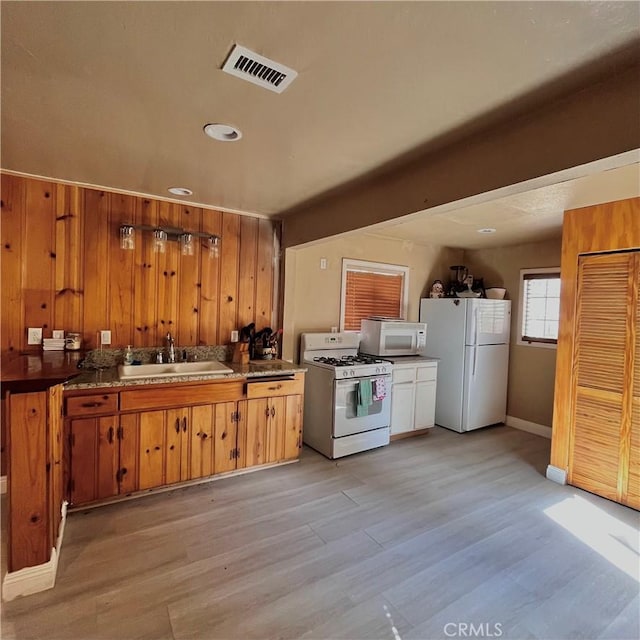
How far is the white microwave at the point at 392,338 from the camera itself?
4.23 meters

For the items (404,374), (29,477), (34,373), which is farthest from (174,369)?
(404,374)

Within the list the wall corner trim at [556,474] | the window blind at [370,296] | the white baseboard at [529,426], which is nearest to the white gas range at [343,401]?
the window blind at [370,296]

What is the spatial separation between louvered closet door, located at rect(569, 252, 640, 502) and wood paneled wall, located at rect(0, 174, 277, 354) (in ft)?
9.33

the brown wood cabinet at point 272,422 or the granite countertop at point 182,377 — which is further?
the brown wood cabinet at point 272,422

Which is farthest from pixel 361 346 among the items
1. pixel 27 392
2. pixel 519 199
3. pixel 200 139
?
pixel 27 392

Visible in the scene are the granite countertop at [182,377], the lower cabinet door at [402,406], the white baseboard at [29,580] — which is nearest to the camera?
the white baseboard at [29,580]

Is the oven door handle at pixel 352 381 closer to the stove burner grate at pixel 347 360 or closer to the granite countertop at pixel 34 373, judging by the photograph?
the stove burner grate at pixel 347 360

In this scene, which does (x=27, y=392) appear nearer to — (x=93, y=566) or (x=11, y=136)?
(x=93, y=566)

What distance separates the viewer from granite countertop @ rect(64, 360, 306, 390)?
246 cm

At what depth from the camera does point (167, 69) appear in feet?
4.65

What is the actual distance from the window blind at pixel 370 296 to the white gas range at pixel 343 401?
0.61 metres

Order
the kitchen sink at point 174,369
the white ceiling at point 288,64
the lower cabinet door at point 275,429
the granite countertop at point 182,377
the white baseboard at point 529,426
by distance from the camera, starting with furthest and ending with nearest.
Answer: the white baseboard at point 529,426 < the lower cabinet door at point 275,429 < the kitchen sink at point 174,369 < the granite countertop at point 182,377 < the white ceiling at point 288,64

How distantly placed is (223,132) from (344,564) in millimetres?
2471

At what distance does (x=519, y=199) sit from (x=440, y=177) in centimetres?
112
